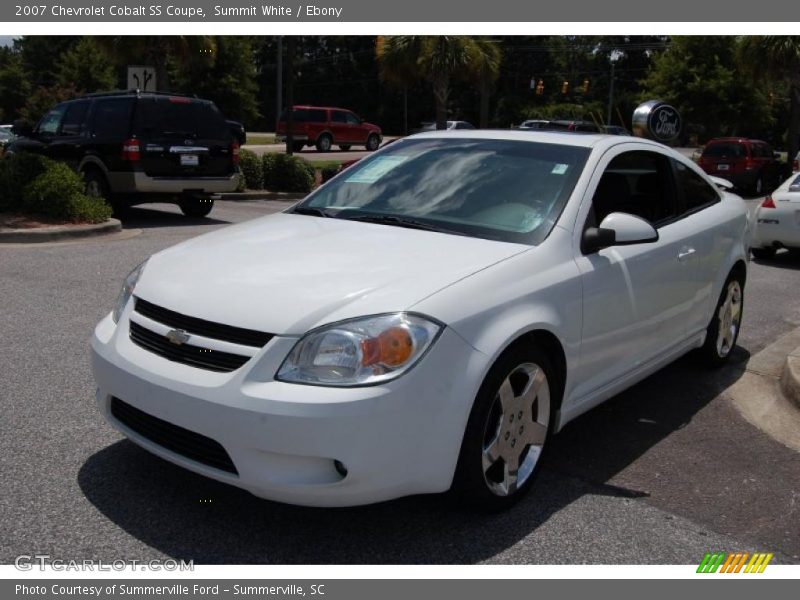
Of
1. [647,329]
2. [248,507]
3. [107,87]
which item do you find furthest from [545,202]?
[107,87]

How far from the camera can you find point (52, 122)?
Result: 1323 centimetres

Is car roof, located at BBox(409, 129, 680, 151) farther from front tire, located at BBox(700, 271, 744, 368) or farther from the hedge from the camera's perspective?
the hedge

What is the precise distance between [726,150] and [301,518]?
2291cm

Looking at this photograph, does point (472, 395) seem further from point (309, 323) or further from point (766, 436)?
point (766, 436)

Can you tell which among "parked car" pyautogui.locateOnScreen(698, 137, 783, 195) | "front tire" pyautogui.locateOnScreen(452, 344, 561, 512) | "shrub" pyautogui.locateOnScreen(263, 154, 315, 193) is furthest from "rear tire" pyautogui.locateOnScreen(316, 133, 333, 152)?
"front tire" pyautogui.locateOnScreen(452, 344, 561, 512)

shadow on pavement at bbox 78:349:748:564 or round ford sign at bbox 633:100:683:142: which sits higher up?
round ford sign at bbox 633:100:683:142

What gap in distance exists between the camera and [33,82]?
67.9 metres

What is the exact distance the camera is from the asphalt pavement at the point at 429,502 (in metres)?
3.30

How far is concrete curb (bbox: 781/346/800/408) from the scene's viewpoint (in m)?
5.32

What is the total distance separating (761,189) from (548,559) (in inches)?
→ 925

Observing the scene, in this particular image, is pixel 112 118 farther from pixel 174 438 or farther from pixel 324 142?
pixel 324 142

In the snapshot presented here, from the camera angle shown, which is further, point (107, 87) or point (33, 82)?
point (33, 82)

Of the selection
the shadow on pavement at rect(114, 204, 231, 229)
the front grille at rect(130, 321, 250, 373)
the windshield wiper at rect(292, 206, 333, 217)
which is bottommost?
the shadow on pavement at rect(114, 204, 231, 229)

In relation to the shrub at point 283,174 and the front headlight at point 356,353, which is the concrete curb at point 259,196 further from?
the front headlight at point 356,353
